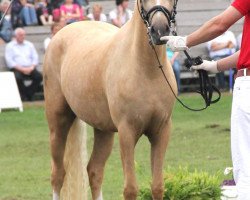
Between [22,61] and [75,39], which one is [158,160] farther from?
[22,61]

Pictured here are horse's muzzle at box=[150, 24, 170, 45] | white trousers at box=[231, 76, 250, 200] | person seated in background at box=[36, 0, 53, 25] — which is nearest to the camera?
white trousers at box=[231, 76, 250, 200]

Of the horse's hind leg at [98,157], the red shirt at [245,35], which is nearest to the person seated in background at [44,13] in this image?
the horse's hind leg at [98,157]

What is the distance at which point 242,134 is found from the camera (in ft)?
21.8

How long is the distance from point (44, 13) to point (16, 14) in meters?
0.84

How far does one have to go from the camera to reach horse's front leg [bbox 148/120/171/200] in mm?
8133

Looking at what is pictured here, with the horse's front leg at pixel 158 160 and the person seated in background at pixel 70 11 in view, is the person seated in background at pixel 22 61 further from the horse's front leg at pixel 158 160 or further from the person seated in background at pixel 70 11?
the horse's front leg at pixel 158 160

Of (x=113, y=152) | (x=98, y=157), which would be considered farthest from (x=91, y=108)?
(x=113, y=152)

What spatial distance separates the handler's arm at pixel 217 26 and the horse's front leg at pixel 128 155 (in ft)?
4.54

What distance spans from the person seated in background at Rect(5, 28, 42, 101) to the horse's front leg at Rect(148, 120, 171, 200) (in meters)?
12.7

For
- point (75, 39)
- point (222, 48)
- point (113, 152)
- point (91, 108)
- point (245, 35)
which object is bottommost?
point (222, 48)

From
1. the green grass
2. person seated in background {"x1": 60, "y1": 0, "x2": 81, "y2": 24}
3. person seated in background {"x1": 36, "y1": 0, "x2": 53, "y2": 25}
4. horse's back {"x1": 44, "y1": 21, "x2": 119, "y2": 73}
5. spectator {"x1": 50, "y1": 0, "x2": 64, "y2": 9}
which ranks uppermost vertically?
horse's back {"x1": 44, "y1": 21, "x2": 119, "y2": 73}

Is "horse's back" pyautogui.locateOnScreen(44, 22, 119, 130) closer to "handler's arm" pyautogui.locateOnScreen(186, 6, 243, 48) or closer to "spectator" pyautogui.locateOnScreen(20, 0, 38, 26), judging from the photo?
"handler's arm" pyautogui.locateOnScreen(186, 6, 243, 48)

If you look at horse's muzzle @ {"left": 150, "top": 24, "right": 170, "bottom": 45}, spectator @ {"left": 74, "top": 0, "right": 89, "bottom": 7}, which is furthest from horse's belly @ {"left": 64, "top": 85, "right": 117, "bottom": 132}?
spectator @ {"left": 74, "top": 0, "right": 89, "bottom": 7}

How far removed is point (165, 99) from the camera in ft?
26.2
